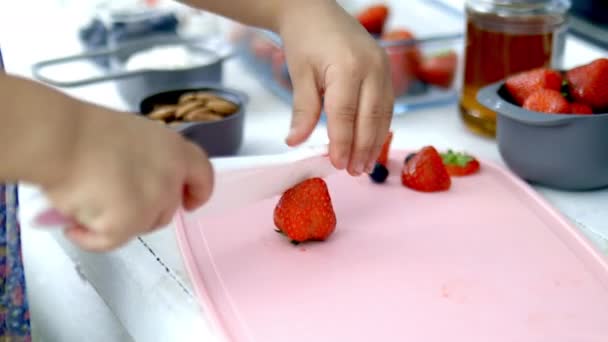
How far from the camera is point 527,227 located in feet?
2.19

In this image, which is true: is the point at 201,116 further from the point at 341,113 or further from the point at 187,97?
the point at 341,113

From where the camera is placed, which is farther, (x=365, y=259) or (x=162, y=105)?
(x=162, y=105)

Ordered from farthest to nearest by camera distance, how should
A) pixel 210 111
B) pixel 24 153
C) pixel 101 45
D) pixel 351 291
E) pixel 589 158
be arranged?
1. pixel 101 45
2. pixel 210 111
3. pixel 589 158
4. pixel 351 291
5. pixel 24 153

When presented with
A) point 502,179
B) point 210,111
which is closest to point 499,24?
point 502,179

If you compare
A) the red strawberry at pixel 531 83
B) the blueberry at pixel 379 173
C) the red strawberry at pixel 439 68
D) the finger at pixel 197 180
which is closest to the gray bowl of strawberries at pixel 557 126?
the red strawberry at pixel 531 83

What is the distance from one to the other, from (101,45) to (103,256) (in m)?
0.58

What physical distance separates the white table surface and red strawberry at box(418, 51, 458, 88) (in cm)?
4

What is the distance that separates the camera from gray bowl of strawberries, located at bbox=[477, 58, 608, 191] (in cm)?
70

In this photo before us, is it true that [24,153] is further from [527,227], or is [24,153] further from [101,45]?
[101,45]

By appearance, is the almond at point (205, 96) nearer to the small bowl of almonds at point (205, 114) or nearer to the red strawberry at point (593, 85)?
the small bowl of almonds at point (205, 114)

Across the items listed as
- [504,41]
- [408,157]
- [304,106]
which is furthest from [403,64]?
[304,106]

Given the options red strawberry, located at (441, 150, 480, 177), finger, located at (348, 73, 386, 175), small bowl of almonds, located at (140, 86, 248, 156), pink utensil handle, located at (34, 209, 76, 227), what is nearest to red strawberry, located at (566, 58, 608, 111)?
red strawberry, located at (441, 150, 480, 177)

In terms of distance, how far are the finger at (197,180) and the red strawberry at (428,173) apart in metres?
0.28

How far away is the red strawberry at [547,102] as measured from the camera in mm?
707
